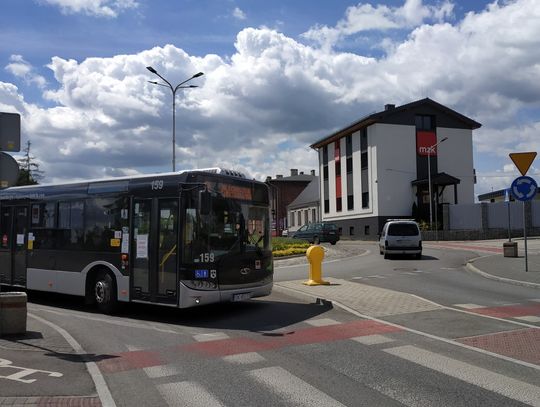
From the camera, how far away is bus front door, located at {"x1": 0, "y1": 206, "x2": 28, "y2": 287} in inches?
549

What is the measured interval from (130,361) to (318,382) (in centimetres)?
271

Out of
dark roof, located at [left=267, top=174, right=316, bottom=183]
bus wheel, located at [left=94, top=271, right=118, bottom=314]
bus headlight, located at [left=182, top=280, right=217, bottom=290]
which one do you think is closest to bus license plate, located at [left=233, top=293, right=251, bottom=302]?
bus headlight, located at [left=182, top=280, right=217, bottom=290]

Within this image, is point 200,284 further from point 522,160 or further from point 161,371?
point 522,160

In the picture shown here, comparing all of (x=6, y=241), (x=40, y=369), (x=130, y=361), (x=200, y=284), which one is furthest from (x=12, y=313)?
(x=6, y=241)

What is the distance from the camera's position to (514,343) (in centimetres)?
780

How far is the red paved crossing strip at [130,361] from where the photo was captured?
7.08 meters

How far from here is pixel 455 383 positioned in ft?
19.4

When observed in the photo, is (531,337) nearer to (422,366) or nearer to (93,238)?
(422,366)

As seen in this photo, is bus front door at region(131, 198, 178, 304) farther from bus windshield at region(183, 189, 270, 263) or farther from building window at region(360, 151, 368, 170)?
building window at region(360, 151, 368, 170)

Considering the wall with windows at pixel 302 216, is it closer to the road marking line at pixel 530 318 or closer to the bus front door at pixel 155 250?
the bus front door at pixel 155 250

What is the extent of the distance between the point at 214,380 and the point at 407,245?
2047 centimetres

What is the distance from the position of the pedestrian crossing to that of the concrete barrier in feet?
10.1

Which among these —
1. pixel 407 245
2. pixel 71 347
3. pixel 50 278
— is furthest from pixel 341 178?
pixel 71 347

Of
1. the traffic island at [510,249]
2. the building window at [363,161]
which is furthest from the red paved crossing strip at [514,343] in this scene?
the building window at [363,161]
